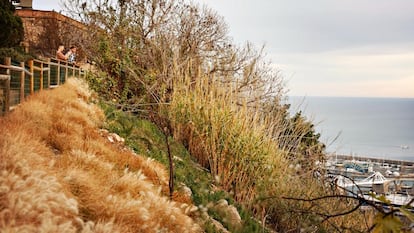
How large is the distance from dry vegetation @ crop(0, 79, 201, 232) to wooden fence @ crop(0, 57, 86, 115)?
1581 mm

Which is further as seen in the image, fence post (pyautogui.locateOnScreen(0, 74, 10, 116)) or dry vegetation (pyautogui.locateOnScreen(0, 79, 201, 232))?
fence post (pyautogui.locateOnScreen(0, 74, 10, 116))

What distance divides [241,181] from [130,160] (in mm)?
1603

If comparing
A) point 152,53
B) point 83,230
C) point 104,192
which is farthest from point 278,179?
point 152,53

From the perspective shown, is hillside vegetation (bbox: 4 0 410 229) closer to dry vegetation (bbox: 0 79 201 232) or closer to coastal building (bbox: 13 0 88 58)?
dry vegetation (bbox: 0 79 201 232)

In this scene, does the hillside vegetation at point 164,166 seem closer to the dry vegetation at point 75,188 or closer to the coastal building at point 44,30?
the dry vegetation at point 75,188

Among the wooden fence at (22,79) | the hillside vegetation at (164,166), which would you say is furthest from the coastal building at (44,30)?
the hillside vegetation at (164,166)

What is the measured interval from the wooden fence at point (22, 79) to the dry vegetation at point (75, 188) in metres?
1.58

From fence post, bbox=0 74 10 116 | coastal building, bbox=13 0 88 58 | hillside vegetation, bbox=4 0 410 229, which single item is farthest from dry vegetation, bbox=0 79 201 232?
coastal building, bbox=13 0 88 58

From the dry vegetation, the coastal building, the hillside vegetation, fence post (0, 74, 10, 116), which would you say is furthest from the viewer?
the coastal building

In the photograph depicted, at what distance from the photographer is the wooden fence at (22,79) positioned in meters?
5.51

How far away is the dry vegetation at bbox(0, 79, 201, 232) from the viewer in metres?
1.90

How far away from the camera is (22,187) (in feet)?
6.51

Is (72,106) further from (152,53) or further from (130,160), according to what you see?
(152,53)

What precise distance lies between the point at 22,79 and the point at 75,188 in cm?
456
